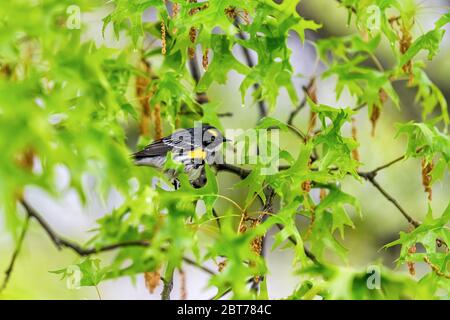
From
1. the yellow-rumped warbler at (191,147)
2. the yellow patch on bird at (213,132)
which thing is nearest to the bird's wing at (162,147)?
the yellow-rumped warbler at (191,147)

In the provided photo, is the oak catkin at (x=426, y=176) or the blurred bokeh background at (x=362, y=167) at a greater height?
the oak catkin at (x=426, y=176)

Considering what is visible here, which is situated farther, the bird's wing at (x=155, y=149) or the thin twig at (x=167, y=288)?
the bird's wing at (x=155, y=149)

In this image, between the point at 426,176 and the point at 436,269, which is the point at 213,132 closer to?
the point at 426,176

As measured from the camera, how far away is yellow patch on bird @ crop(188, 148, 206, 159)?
2.98 meters

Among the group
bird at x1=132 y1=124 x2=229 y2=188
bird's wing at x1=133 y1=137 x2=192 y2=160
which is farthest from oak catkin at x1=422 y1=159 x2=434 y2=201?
bird's wing at x1=133 y1=137 x2=192 y2=160

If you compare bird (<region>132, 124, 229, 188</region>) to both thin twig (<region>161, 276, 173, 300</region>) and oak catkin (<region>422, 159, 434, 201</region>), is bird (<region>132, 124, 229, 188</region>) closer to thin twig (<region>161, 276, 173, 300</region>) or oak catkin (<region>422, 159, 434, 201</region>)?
thin twig (<region>161, 276, 173, 300</region>)

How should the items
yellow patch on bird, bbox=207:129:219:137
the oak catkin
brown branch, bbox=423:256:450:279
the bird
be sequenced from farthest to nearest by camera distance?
yellow patch on bird, bbox=207:129:219:137 → the bird → the oak catkin → brown branch, bbox=423:256:450:279

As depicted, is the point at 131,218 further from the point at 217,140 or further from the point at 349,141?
the point at 217,140

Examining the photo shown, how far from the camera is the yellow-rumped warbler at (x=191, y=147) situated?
2.94 meters

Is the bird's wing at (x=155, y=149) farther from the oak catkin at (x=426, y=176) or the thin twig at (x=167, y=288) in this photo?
the oak catkin at (x=426, y=176)

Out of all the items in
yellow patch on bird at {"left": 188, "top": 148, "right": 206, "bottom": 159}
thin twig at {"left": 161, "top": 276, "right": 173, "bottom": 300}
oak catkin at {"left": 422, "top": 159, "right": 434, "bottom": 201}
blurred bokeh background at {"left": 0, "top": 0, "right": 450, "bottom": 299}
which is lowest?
blurred bokeh background at {"left": 0, "top": 0, "right": 450, "bottom": 299}
